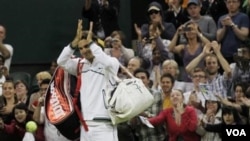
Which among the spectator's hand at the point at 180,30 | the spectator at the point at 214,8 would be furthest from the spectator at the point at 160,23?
the spectator at the point at 214,8

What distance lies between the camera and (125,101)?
1238 cm

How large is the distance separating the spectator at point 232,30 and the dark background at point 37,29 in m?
2.94

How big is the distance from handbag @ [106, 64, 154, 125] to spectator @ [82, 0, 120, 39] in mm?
4783

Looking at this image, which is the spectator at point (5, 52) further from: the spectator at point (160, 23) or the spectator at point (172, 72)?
the spectator at point (172, 72)

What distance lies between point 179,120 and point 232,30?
8.02 ft

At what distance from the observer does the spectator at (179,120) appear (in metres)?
13.2

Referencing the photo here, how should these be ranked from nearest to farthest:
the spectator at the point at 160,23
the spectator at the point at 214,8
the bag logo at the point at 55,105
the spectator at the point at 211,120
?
1. the bag logo at the point at 55,105
2. the spectator at the point at 211,120
3. the spectator at the point at 160,23
4. the spectator at the point at 214,8

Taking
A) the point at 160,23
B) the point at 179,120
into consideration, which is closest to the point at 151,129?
the point at 179,120

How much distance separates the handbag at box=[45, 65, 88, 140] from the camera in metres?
12.7

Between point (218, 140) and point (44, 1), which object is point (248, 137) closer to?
point (218, 140)

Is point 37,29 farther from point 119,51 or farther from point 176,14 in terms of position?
point 176,14

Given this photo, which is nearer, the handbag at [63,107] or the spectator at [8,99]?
the handbag at [63,107]

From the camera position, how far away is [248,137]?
1230cm

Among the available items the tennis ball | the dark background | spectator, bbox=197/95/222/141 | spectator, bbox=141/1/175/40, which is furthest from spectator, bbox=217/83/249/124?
the dark background
